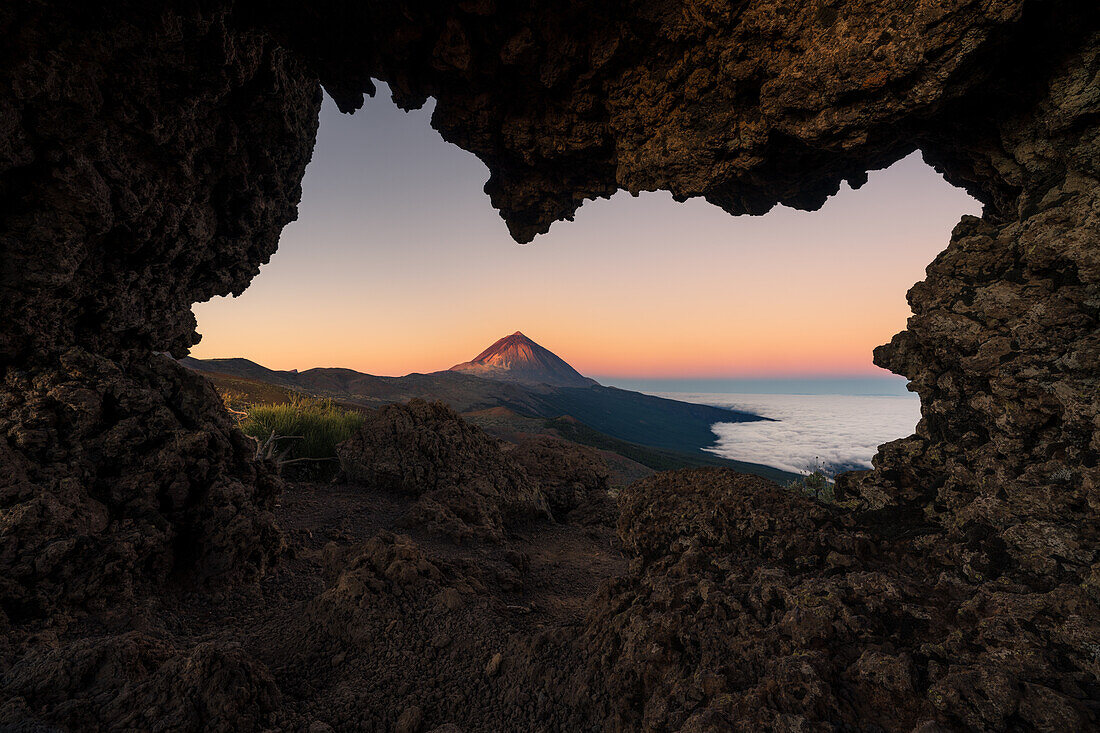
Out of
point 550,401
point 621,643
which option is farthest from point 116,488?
point 550,401

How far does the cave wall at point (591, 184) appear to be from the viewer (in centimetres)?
203

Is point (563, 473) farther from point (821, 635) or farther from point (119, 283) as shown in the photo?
point (119, 283)

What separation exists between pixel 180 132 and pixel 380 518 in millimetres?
4823

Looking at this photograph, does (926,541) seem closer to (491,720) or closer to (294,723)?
(491,720)

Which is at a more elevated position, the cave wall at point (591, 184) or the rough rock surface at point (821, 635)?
the cave wall at point (591, 184)

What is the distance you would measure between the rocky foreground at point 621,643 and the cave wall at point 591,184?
0.24 ft

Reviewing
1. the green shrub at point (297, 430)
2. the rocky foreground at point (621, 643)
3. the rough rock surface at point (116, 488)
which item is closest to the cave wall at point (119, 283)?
the rough rock surface at point (116, 488)

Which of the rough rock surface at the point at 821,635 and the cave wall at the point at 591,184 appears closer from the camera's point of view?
the rough rock surface at the point at 821,635

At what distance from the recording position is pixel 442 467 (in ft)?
23.4

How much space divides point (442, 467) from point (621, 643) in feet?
17.1

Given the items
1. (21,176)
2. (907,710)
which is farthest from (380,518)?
(907,710)

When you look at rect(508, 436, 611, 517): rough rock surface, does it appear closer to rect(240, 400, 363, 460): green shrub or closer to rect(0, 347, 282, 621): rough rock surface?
rect(240, 400, 363, 460): green shrub

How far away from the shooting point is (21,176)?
108 inches

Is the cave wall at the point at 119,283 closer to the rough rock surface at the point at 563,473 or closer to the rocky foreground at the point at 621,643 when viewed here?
the rocky foreground at the point at 621,643
